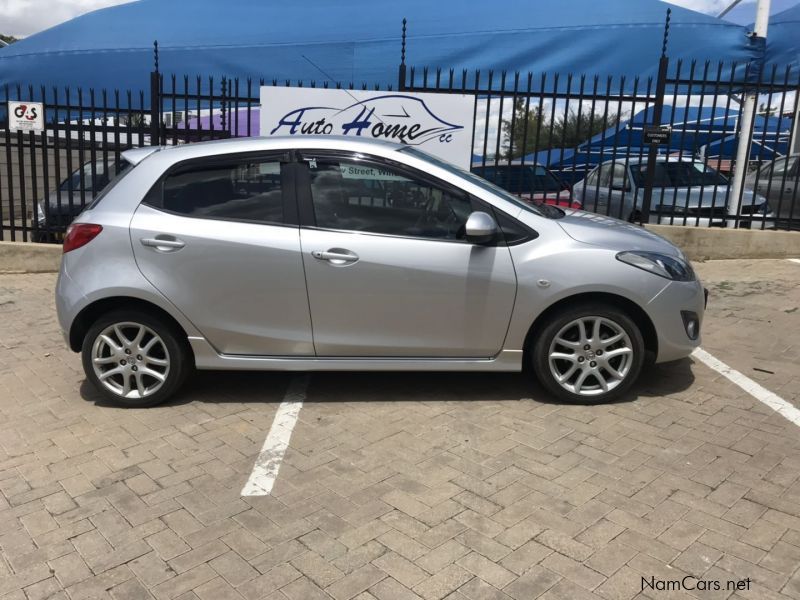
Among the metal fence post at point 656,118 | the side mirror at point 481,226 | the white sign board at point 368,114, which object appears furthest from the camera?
the metal fence post at point 656,118

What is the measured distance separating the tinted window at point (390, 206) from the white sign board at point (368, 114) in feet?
13.1

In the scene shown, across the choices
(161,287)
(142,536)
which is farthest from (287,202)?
(142,536)

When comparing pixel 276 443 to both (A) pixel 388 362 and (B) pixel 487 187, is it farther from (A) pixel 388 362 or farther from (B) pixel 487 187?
(B) pixel 487 187

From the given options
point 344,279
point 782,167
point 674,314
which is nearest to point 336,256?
point 344,279

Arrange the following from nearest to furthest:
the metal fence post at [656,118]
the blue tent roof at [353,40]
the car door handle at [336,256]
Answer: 1. the car door handle at [336,256]
2. the metal fence post at [656,118]
3. the blue tent roof at [353,40]

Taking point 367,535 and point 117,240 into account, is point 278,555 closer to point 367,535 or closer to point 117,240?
point 367,535

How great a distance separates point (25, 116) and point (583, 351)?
24.9ft

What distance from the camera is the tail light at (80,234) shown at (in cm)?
409

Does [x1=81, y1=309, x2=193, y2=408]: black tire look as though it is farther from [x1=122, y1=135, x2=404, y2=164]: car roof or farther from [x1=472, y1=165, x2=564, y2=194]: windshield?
[x1=472, y1=165, x2=564, y2=194]: windshield

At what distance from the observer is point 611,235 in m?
4.21

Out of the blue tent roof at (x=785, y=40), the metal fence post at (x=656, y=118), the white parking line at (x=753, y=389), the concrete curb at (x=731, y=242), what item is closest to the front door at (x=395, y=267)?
the white parking line at (x=753, y=389)

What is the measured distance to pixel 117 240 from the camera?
13.3 ft

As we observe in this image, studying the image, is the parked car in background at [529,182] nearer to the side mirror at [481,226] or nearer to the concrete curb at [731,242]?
the concrete curb at [731,242]

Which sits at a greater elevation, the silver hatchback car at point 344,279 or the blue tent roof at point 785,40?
the blue tent roof at point 785,40
